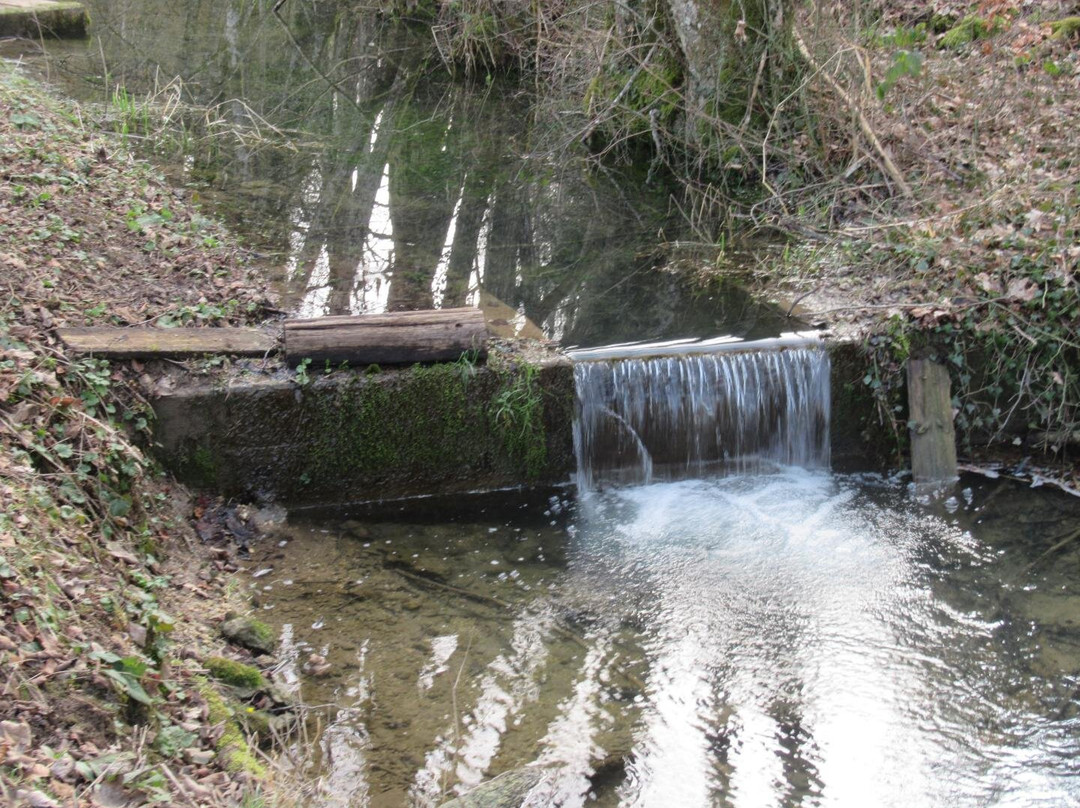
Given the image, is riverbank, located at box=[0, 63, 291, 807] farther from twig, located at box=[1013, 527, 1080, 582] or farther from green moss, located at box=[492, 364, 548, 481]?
twig, located at box=[1013, 527, 1080, 582]

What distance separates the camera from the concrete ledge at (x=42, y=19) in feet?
51.1

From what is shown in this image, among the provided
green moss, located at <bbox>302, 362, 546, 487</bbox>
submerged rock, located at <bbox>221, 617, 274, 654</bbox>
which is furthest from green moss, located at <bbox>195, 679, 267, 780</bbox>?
green moss, located at <bbox>302, 362, 546, 487</bbox>

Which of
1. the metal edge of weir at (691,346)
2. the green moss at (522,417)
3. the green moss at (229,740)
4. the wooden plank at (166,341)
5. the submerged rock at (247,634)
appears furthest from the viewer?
the metal edge of weir at (691,346)

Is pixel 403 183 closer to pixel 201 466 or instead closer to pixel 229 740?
pixel 201 466

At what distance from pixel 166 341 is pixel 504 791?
3.86 metres

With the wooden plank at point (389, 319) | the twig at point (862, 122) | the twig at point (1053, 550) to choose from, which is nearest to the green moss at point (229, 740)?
the wooden plank at point (389, 319)

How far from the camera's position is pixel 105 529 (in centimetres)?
548

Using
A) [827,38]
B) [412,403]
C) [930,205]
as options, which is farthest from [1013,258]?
[412,403]

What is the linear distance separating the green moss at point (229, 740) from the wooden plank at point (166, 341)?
269 centimetres

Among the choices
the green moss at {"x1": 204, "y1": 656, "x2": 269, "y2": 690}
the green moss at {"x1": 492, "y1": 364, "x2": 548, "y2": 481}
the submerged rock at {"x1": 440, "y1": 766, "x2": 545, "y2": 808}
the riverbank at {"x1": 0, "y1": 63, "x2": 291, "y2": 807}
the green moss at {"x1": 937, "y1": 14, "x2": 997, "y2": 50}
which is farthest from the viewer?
the green moss at {"x1": 937, "y1": 14, "x2": 997, "y2": 50}

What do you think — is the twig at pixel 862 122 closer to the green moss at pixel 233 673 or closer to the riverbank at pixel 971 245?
the riverbank at pixel 971 245

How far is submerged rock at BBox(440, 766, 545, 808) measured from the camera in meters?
4.27

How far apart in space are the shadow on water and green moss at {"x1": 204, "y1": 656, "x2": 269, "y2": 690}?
354cm

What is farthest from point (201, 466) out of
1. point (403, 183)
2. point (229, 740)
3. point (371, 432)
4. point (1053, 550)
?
point (403, 183)
